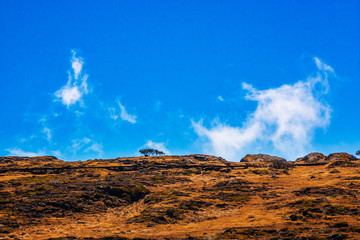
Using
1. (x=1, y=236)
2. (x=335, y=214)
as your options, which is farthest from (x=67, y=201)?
(x=335, y=214)

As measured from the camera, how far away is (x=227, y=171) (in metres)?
112

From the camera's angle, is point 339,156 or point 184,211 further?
point 339,156

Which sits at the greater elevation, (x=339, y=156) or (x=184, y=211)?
(x=339, y=156)

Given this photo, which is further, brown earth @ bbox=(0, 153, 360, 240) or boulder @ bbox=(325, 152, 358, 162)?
boulder @ bbox=(325, 152, 358, 162)

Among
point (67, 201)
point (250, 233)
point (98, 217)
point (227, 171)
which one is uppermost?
point (227, 171)

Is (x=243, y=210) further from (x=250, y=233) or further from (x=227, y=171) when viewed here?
(x=227, y=171)

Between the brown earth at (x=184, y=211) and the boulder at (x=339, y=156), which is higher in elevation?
the boulder at (x=339, y=156)

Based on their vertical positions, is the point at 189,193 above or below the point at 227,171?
below

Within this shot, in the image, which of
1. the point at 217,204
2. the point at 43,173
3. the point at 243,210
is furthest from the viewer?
the point at 43,173

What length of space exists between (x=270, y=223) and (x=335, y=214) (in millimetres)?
11918

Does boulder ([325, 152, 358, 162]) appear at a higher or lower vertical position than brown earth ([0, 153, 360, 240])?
higher

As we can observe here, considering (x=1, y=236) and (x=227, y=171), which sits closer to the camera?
(x=1, y=236)

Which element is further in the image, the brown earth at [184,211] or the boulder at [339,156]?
the boulder at [339,156]

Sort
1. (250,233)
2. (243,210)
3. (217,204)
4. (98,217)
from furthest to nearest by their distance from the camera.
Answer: (217,204)
(243,210)
(98,217)
(250,233)
